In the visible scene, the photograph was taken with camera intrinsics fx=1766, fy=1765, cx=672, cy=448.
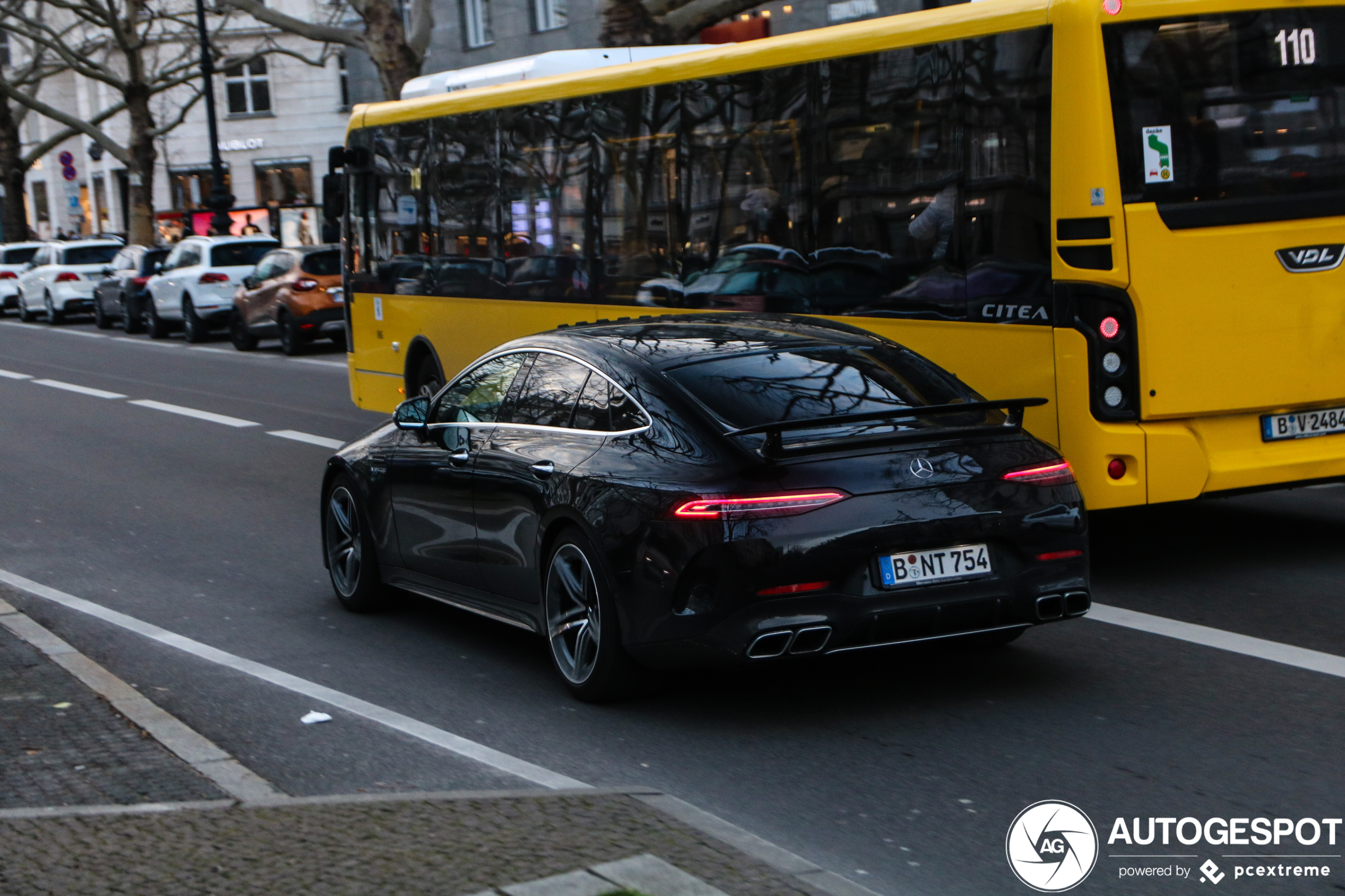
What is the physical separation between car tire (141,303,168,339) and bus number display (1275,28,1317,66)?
1041 inches

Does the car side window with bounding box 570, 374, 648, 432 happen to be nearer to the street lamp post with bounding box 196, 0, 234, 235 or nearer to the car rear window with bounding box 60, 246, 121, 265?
the car rear window with bounding box 60, 246, 121, 265

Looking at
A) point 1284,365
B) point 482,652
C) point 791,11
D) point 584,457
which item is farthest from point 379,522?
point 791,11

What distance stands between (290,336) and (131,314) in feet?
28.6

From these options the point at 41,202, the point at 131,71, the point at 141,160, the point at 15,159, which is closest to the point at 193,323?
the point at 131,71

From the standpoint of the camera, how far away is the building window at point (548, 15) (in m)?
40.3

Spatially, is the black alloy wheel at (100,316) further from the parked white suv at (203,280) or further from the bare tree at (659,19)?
the bare tree at (659,19)

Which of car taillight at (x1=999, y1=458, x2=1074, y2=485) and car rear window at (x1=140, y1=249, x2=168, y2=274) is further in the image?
car rear window at (x1=140, y1=249, x2=168, y2=274)

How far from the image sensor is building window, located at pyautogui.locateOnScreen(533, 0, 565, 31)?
4031 cm

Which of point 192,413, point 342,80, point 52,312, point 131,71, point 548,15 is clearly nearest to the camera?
point 192,413

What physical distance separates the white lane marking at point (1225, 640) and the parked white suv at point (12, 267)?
40.7 m

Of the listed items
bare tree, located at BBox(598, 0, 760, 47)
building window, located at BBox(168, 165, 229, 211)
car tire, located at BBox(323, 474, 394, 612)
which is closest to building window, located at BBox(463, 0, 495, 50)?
bare tree, located at BBox(598, 0, 760, 47)

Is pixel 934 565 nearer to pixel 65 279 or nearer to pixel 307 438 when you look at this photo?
pixel 307 438

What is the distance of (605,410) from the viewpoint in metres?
6.72

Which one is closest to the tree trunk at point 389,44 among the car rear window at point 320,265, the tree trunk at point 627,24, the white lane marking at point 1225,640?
the car rear window at point 320,265
